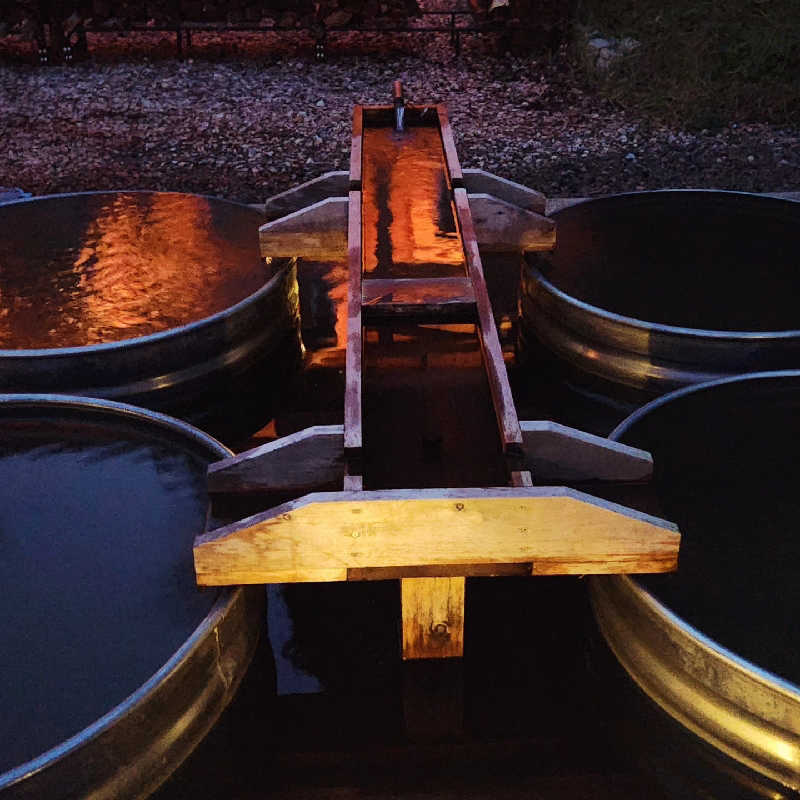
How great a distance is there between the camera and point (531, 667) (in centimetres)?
313

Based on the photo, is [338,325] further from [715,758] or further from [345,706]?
[715,758]

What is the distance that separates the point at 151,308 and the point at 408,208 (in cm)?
131

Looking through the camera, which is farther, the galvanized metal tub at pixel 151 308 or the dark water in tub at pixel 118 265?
the dark water in tub at pixel 118 265

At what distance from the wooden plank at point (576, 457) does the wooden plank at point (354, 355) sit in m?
0.51

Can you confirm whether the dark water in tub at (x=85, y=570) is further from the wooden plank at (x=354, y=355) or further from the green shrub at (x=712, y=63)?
the green shrub at (x=712, y=63)

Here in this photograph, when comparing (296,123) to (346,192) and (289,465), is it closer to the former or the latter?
(346,192)

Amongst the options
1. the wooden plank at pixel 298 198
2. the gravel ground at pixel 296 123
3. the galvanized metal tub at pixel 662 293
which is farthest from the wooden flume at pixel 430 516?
the gravel ground at pixel 296 123

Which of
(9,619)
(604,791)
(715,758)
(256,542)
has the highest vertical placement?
(256,542)

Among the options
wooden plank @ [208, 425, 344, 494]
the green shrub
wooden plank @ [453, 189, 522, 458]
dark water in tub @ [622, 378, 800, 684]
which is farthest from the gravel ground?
wooden plank @ [208, 425, 344, 494]

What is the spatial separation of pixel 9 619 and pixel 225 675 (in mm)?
638

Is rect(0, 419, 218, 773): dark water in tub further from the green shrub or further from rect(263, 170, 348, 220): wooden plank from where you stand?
the green shrub

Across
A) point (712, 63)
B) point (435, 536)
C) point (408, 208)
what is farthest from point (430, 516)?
point (712, 63)

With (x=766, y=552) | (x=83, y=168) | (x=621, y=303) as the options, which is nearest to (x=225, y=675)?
(x=766, y=552)

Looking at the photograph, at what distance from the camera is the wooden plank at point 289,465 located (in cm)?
276
